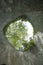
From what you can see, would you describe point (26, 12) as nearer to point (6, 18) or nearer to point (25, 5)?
point (25, 5)

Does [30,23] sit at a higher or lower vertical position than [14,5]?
lower

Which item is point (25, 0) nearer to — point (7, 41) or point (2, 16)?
point (2, 16)

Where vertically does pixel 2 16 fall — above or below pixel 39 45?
above

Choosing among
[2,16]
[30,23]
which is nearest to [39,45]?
[30,23]

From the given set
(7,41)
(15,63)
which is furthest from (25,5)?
(15,63)

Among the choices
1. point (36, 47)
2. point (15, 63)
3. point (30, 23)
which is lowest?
point (15, 63)
